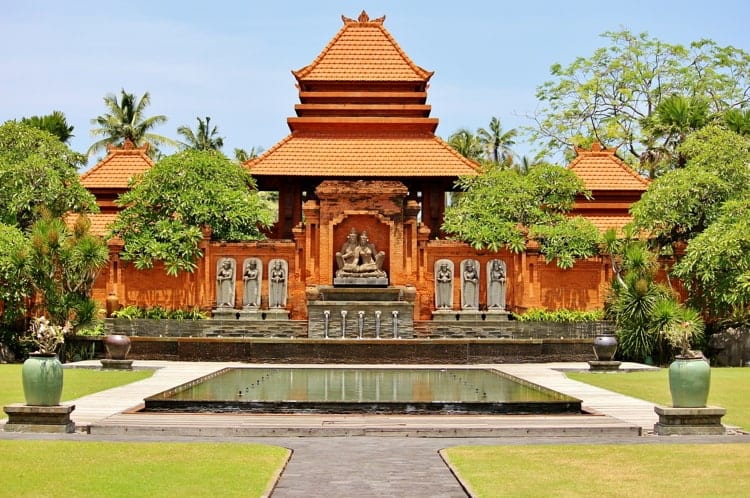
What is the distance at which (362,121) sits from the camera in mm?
36781

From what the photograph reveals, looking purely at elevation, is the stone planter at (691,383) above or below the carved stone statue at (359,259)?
below

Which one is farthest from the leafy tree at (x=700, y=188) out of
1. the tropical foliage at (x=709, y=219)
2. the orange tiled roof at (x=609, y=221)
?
the orange tiled roof at (x=609, y=221)

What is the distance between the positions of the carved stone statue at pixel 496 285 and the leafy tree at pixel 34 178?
10.9 m

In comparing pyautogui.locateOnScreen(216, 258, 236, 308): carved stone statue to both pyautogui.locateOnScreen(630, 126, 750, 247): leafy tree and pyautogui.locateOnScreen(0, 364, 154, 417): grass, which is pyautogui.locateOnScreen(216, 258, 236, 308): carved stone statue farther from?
pyautogui.locateOnScreen(630, 126, 750, 247): leafy tree

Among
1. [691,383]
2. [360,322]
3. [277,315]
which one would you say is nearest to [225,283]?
[277,315]

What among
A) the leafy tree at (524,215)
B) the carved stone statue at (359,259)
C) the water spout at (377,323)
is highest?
the leafy tree at (524,215)

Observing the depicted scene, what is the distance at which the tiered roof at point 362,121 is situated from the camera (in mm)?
34812

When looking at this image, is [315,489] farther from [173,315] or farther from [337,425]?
[173,315]

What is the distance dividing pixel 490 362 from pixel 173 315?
9.12 metres

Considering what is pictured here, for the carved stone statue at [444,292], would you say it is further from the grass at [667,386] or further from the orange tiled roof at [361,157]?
the grass at [667,386]

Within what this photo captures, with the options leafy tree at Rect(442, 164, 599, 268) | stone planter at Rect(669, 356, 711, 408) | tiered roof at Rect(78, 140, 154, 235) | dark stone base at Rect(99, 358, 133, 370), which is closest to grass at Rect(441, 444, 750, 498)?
stone planter at Rect(669, 356, 711, 408)

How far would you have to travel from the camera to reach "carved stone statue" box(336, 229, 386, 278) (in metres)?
31.7

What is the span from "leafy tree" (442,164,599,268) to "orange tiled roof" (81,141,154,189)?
1109 cm

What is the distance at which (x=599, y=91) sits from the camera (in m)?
48.7
